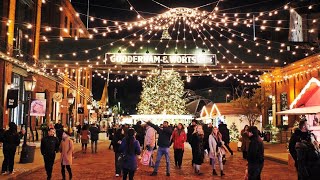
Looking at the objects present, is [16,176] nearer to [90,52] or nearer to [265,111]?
[90,52]

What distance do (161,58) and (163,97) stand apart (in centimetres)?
1674

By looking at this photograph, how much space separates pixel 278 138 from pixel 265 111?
8.94 metres

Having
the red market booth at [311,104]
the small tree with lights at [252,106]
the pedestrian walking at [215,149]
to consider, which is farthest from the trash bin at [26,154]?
the small tree with lights at [252,106]

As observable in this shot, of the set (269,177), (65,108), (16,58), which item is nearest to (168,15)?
(269,177)

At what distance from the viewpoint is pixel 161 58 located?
2816 centimetres

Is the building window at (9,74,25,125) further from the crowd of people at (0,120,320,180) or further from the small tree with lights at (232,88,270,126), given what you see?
the small tree with lights at (232,88,270,126)

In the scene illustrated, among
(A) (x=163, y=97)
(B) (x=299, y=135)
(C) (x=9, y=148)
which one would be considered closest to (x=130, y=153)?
(B) (x=299, y=135)

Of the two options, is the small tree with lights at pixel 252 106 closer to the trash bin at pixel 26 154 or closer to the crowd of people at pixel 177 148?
the crowd of people at pixel 177 148

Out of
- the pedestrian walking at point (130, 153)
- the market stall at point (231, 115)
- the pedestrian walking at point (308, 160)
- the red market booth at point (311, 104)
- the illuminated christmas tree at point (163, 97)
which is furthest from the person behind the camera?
the illuminated christmas tree at point (163, 97)

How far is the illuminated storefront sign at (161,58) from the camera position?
2814 cm

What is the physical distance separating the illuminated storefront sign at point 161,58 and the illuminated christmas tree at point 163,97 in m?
15.8

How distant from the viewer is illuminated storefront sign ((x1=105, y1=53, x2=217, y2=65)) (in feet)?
92.3

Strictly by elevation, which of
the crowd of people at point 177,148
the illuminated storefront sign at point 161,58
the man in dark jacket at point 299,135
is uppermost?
the illuminated storefront sign at point 161,58

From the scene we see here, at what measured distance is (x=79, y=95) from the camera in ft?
148
